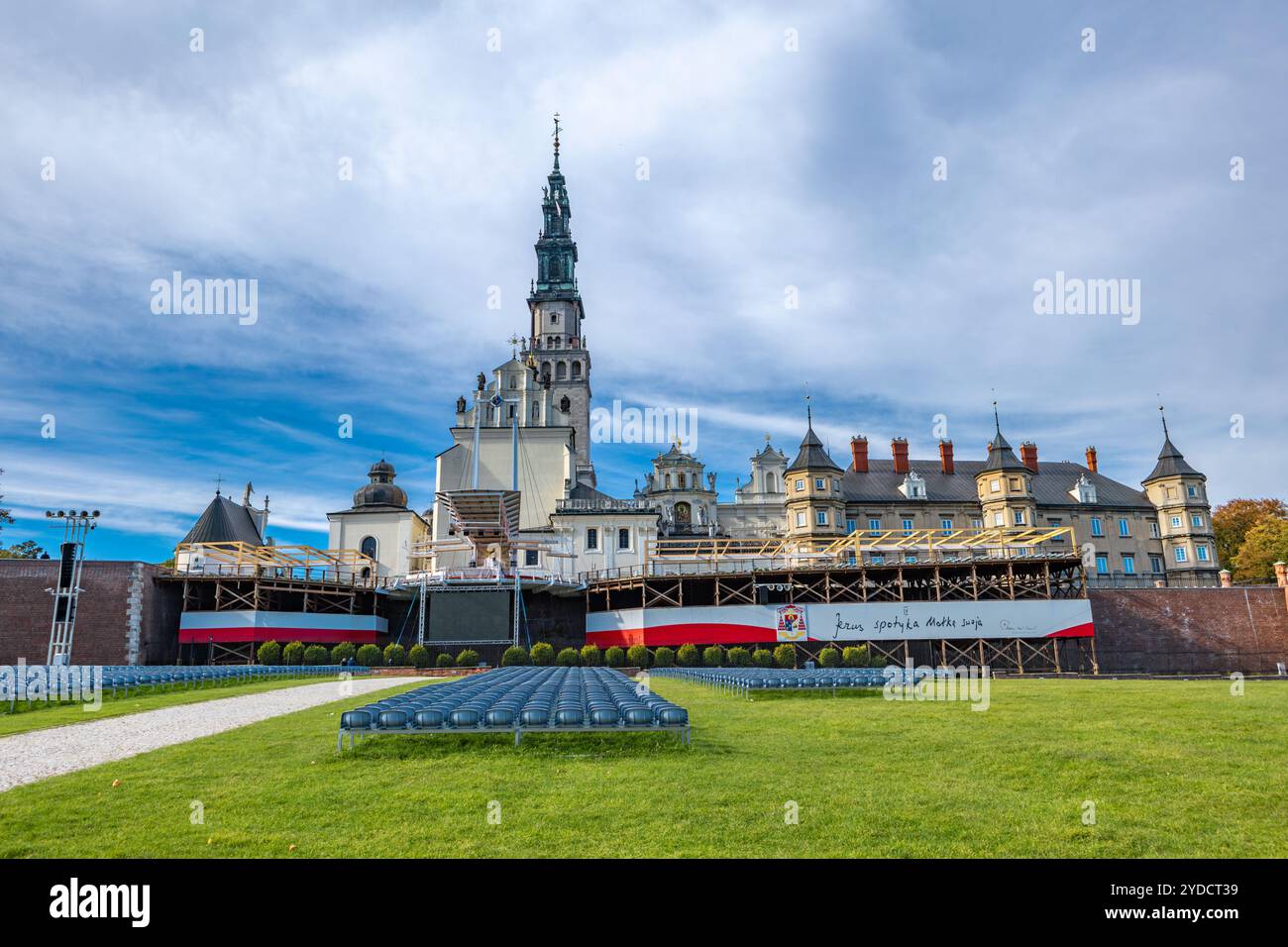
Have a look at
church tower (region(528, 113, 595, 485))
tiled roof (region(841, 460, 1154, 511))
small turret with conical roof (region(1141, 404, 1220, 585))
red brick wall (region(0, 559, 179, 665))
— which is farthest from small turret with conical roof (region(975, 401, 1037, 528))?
red brick wall (region(0, 559, 179, 665))

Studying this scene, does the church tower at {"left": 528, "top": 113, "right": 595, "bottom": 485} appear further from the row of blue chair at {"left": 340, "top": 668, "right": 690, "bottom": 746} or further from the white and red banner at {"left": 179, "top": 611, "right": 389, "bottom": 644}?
the row of blue chair at {"left": 340, "top": 668, "right": 690, "bottom": 746}

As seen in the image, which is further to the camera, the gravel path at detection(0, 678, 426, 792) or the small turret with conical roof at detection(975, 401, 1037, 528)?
the small turret with conical roof at detection(975, 401, 1037, 528)

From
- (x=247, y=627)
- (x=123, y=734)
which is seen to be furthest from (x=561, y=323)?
(x=123, y=734)

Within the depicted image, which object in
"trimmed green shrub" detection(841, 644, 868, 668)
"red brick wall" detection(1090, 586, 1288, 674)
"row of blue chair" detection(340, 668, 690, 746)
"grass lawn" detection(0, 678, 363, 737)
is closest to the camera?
"row of blue chair" detection(340, 668, 690, 746)

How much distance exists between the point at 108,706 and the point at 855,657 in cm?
2987

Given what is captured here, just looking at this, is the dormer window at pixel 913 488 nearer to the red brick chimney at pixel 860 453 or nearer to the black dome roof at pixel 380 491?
the red brick chimney at pixel 860 453

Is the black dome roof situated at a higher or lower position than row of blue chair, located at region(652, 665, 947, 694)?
higher

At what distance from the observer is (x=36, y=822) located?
819 cm

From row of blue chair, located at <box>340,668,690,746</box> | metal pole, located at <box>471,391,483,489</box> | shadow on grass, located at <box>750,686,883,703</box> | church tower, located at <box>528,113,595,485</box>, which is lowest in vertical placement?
shadow on grass, located at <box>750,686,883,703</box>

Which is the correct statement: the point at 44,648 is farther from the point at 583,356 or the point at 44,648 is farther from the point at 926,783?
the point at 583,356

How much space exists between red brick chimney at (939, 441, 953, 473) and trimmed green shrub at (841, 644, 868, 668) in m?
33.3

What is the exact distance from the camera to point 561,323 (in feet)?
297

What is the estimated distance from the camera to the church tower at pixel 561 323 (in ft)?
281

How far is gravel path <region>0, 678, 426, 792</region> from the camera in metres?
11.6
